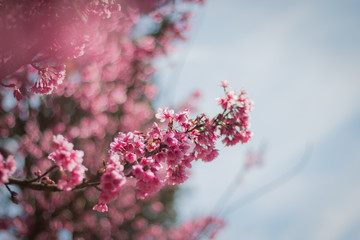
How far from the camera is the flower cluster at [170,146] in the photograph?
2164mm

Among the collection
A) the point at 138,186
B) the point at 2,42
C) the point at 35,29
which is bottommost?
the point at 138,186

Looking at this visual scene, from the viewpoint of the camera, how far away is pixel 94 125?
331 inches

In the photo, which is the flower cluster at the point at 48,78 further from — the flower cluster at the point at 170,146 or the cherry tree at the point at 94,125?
the flower cluster at the point at 170,146

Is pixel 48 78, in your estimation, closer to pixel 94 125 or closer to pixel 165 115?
pixel 165 115

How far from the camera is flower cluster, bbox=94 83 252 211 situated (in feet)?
7.10

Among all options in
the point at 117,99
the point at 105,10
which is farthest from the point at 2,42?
the point at 117,99

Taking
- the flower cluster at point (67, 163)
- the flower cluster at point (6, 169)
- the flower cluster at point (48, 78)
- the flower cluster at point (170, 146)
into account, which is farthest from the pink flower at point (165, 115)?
the flower cluster at point (6, 169)

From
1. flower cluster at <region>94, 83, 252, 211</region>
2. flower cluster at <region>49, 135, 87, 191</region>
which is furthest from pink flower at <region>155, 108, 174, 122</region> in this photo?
flower cluster at <region>49, 135, 87, 191</region>

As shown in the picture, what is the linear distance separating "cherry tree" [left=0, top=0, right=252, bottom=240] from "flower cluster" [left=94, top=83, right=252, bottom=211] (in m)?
0.01

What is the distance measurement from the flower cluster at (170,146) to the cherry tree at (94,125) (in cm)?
1

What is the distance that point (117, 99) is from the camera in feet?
29.3

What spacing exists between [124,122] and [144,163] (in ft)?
24.3

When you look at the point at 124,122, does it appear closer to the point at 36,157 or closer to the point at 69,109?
the point at 69,109

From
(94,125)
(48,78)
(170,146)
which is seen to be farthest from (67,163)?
(94,125)
